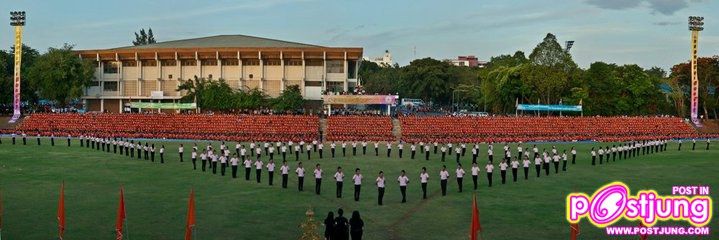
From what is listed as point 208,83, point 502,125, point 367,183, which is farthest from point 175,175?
point 208,83

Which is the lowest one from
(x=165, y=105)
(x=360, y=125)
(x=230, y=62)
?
(x=360, y=125)

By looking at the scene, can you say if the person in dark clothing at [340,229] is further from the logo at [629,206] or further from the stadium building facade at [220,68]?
the stadium building facade at [220,68]

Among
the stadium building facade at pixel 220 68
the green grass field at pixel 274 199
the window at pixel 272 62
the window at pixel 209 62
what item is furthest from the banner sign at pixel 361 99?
the green grass field at pixel 274 199

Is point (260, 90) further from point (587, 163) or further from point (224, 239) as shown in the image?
point (224, 239)

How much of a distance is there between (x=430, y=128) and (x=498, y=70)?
61.2 ft

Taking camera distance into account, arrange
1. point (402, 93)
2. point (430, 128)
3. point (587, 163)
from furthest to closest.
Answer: point (402, 93) < point (430, 128) < point (587, 163)

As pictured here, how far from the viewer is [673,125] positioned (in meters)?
52.7

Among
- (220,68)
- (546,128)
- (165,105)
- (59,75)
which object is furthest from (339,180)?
(59,75)

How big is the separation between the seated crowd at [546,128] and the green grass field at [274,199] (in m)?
17.0

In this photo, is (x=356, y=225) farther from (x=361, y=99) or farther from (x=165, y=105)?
(x=165, y=105)

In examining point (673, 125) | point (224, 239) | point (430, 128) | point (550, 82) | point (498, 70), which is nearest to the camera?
point (224, 239)

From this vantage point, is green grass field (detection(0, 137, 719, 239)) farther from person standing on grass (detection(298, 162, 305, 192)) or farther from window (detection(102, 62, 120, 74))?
window (detection(102, 62, 120, 74))

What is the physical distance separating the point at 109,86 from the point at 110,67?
1862mm

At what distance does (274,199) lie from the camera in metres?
18.1
